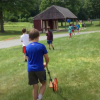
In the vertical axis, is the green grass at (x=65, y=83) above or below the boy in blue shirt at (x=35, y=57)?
below

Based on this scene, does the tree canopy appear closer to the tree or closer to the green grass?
the tree

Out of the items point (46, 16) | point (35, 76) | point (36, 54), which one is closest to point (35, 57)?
point (36, 54)

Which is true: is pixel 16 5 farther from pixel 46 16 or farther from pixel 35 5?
pixel 35 5

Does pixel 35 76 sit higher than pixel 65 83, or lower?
higher

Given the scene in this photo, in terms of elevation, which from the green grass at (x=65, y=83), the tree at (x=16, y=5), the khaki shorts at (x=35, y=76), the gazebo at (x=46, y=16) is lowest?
the green grass at (x=65, y=83)

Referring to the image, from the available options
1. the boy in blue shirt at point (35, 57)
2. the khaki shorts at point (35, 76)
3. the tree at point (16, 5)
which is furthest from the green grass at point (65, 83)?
the tree at point (16, 5)

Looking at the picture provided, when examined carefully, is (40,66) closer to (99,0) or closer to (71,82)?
(71,82)

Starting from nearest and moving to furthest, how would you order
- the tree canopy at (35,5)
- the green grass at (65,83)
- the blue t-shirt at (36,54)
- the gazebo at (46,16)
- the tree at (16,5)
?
1. the blue t-shirt at (36,54)
2. the green grass at (65,83)
3. the tree at (16,5)
4. the gazebo at (46,16)
5. the tree canopy at (35,5)

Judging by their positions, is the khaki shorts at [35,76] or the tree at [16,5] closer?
the khaki shorts at [35,76]

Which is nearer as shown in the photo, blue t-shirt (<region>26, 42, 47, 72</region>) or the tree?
blue t-shirt (<region>26, 42, 47, 72</region>)

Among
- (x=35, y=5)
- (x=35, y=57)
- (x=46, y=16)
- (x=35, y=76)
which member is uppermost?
(x=35, y=5)

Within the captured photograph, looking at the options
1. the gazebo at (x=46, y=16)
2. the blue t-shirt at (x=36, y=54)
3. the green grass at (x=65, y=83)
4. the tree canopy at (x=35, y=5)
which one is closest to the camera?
the blue t-shirt at (x=36, y=54)

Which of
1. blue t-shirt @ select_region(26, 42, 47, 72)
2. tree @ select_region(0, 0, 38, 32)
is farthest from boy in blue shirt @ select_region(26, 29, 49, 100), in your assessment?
tree @ select_region(0, 0, 38, 32)

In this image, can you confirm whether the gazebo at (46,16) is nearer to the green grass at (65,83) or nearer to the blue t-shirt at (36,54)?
the green grass at (65,83)
